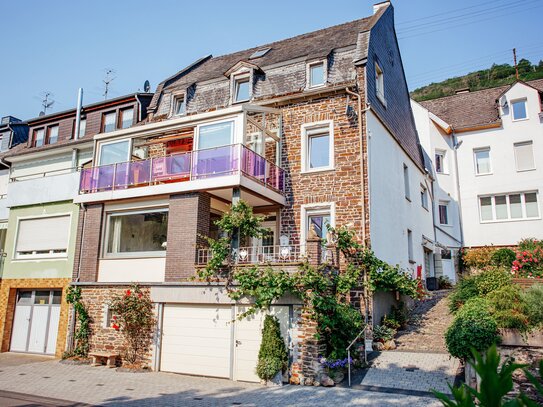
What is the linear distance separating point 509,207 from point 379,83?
12258 mm

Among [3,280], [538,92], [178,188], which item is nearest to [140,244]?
[178,188]

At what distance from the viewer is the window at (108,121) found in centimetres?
2080

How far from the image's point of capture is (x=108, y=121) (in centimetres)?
2098

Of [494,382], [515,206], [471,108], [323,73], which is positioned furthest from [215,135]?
[471,108]

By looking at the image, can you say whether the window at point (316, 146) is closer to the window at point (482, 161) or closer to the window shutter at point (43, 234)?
the window shutter at point (43, 234)

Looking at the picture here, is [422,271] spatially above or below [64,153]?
below

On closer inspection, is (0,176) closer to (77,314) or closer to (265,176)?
(77,314)

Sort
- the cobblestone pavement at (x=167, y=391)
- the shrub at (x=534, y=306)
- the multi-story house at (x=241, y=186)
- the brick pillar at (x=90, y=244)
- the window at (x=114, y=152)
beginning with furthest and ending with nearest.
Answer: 1. the window at (x=114, y=152)
2. the brick pillar at (x=90, y=244)
3. the multi-story house at (x=241, y=186)
4. the shrub at (x=534, y=306)
5. the cobblestone pavement at (x=167, y=391)

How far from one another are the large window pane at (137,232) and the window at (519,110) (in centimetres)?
2010

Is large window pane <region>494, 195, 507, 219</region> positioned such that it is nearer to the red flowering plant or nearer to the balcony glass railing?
the balcony glass railing

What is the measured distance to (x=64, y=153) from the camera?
20.1 metres

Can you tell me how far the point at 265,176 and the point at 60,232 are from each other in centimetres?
874

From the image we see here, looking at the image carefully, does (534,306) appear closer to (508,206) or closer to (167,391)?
(167,391)

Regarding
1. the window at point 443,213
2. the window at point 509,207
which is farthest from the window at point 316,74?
the window at point 509,207
